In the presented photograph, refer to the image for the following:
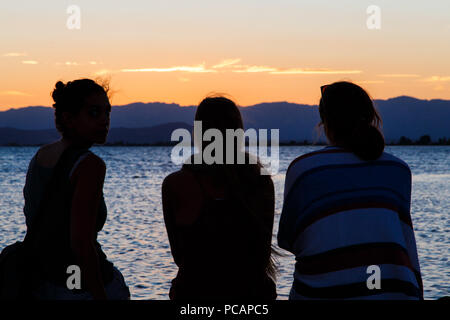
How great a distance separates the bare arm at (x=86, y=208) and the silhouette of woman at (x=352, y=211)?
0.91m

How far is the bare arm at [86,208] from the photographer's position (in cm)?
268

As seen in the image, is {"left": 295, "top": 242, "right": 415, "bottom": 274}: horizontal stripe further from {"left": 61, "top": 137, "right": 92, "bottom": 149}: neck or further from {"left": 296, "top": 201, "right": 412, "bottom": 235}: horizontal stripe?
{"left": 61, "top": 137, "right": 92, "bottom": 149}: neck

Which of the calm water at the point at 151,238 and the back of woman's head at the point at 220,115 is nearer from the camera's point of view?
the back of woman's head at the point at 220,115

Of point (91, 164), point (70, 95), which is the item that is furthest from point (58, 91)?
point (91, 164)

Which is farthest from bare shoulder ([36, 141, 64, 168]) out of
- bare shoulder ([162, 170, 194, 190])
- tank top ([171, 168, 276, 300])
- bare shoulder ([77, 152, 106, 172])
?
tank top ([171, 168, 276, 300])

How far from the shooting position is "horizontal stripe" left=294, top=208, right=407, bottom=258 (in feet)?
9.20

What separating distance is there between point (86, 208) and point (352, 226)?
3.92 feet

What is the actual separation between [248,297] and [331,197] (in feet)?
2.48

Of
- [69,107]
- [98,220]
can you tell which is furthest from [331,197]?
[69,107]
